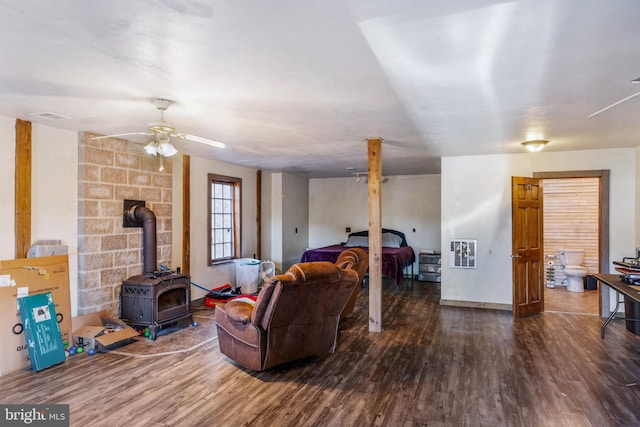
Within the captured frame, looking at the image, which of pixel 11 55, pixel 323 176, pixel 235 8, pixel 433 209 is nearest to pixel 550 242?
pixel 433 209

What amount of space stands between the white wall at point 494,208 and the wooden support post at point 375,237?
1949 mm

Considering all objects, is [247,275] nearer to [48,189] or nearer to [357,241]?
[357,241]

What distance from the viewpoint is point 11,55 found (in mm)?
2275

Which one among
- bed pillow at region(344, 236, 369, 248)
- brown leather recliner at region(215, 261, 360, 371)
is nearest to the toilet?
bed pillow at region(344, 236, 369, 248)

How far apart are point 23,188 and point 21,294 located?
1.07 metres

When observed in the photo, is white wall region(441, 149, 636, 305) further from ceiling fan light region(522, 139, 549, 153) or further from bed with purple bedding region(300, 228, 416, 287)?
bed with purple bedding region(300, 228, 416, 287)

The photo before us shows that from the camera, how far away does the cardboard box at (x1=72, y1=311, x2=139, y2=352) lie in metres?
4.07

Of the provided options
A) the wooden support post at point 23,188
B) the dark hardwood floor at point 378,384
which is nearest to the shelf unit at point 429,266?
the dark hardwood floor at point 378,384

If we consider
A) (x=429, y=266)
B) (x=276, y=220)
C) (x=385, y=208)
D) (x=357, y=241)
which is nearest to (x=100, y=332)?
(x=276, y=220)

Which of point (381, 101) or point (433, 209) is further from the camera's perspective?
point (433, 209)

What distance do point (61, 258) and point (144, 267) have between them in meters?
1.09

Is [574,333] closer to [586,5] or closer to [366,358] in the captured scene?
[366,358]

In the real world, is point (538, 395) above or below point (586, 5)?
below

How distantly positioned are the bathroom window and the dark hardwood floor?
2468mm
